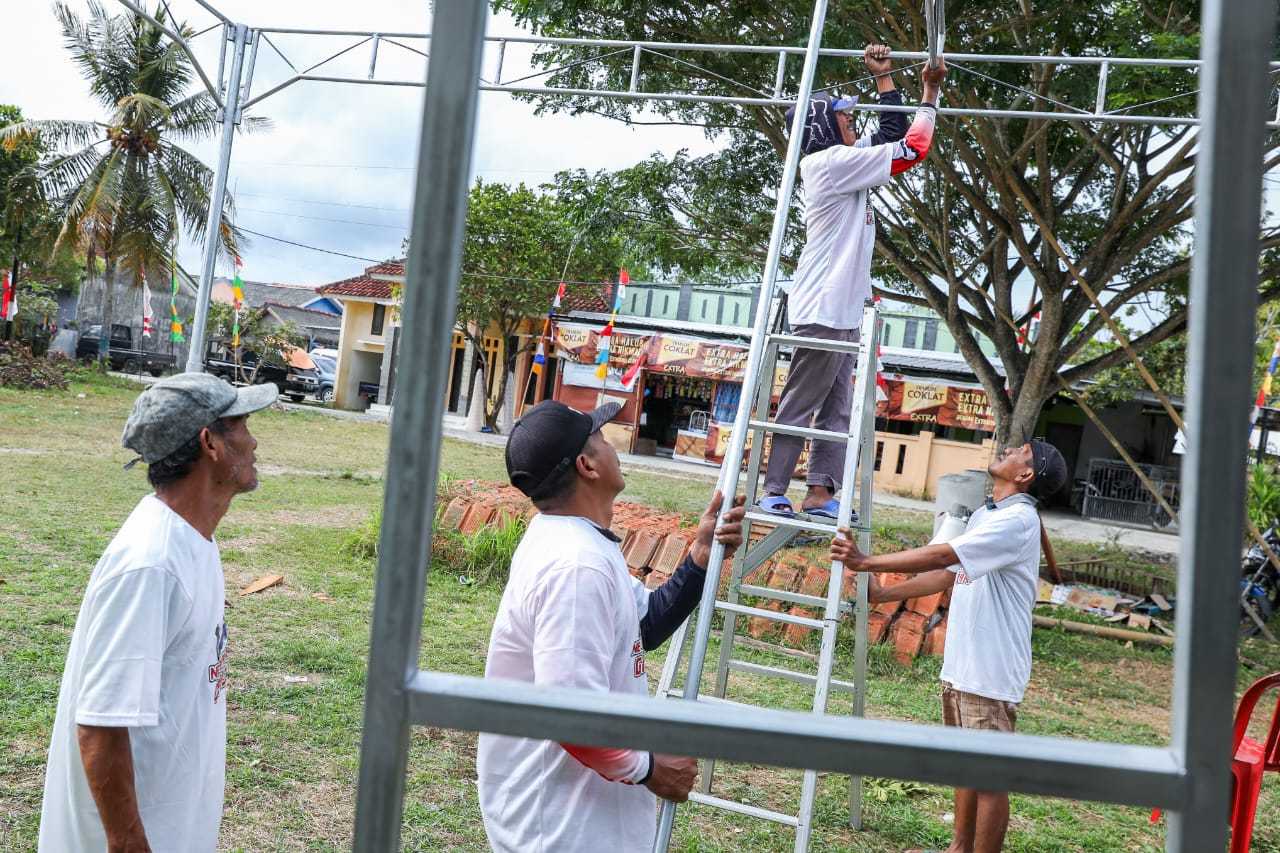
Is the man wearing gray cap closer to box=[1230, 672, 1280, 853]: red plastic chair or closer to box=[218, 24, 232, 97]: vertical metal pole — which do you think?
box=[1230, 672, 1280, 853]: red plastic chair

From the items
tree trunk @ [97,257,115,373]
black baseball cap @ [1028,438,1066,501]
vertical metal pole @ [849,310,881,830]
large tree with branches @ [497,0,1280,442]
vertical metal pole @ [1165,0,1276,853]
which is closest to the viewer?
vertical metal pole @ [1165,0,1276,853]

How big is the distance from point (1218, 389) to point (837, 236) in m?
3.42

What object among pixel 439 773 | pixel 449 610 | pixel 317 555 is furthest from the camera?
pixel 317 555

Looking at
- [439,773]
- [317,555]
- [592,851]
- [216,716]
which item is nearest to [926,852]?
[439,773]

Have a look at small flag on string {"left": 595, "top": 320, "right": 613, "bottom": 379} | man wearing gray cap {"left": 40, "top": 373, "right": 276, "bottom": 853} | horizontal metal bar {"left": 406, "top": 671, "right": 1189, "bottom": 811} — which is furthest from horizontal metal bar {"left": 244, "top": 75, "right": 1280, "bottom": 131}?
small flag on string {"left": 595, "top": 320, "right": 613, "bottom": 379}

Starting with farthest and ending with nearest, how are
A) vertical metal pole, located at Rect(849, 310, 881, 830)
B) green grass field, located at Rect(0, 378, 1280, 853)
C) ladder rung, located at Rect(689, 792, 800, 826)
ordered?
green grass field, located at Rect(0, 378, 1280, 853)
vertical metal pole, located at Rect(849, 310, 881, 830)
ladder rung, located at Rect(689, 792, 800, 826)

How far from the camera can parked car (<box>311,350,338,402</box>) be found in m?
35.1

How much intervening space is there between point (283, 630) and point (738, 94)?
7683 mm

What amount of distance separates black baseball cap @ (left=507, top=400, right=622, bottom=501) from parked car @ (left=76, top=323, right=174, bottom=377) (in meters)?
34.6

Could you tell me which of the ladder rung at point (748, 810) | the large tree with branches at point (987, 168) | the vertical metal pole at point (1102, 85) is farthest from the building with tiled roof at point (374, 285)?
the ladder rung at point (748, 810)

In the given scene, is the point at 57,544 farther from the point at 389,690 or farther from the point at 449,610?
the point at 389,690

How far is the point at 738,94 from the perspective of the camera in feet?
37.6

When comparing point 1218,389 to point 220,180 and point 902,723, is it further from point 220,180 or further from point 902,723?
point 220,180

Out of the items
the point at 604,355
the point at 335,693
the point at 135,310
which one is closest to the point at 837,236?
the point at 335,693
